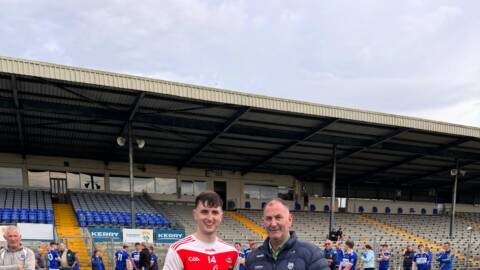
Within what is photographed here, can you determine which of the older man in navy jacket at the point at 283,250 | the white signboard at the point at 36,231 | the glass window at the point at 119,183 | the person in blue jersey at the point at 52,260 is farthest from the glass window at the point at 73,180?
the older man in navy jacket at the point at 283,250

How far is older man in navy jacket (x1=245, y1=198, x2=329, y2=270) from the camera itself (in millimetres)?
3131

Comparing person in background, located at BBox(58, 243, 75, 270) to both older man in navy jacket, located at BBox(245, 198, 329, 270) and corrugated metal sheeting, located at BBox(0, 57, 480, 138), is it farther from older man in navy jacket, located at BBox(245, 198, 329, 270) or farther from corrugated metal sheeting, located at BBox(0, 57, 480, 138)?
older man in navy jacket, located at BBox(245, 198, 329, 270)

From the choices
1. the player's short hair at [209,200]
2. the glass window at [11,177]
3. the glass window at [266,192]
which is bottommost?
the glass window at [266,192]

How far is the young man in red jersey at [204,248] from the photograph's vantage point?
3.05m

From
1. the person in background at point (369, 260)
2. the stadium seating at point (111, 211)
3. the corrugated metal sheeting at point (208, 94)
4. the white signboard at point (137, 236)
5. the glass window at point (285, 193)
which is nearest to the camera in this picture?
the person in background at point (369, 260)

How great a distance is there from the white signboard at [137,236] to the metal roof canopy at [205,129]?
5284 millimetres

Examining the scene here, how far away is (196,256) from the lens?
10.0 ft

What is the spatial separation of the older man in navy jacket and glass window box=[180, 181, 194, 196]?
101 feet

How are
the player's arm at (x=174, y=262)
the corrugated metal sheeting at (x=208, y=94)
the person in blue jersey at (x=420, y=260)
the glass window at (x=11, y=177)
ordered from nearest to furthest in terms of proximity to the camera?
the player's arm at (x=174, y=262) < the corrugated metal sheeting at (x=208, y=94) < the person in blue jersey at (x=420, y=260) < the glass window at (x=11, y=177)

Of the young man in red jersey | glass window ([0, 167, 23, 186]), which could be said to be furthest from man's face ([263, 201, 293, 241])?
glass window ([0, 167, 23, 186])

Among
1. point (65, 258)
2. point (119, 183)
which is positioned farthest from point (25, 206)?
point (65, 258)

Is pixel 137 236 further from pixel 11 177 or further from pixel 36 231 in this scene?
pixel 11 177

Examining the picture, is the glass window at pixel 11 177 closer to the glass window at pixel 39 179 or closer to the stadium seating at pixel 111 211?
the glass window at pixel 39 179

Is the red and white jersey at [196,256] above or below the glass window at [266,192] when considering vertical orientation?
above
